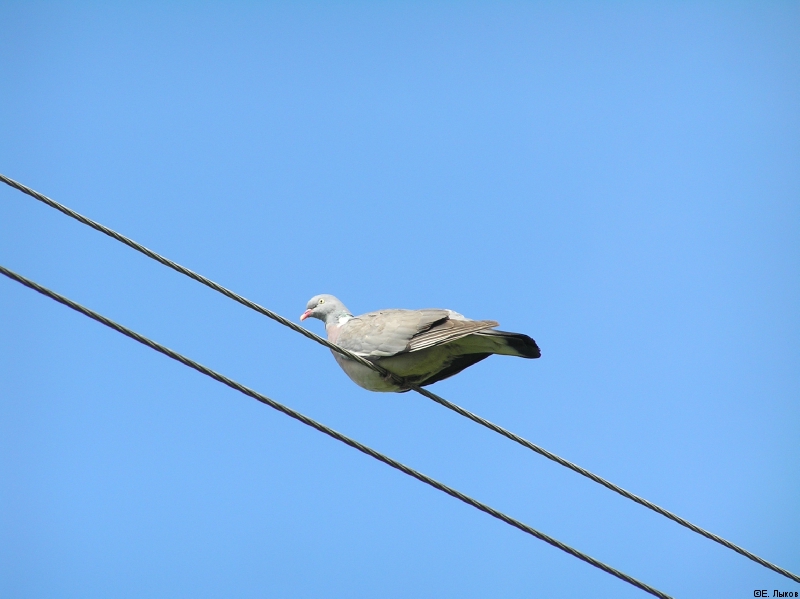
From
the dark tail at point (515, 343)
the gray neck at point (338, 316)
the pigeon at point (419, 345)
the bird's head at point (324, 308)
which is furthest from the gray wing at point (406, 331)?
the bird's head at point (324, 308)

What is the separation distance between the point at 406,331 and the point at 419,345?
0.16 m

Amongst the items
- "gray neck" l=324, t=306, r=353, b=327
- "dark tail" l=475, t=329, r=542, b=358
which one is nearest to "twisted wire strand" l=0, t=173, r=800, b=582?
"dark tail" l=475, t=329, r=542, b=358

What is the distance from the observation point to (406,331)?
5.85m

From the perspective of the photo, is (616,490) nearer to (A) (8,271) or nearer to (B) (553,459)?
(B) (553,459)

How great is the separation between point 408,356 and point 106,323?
2540 mm

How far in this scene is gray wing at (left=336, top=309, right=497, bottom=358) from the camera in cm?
565

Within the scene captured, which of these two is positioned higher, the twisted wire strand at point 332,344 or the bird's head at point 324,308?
the bird's head at point 324,308

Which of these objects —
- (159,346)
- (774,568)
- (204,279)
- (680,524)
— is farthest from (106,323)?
(774,568)

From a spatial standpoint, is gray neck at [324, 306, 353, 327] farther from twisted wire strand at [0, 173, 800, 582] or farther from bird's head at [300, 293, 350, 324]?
twisted wire strand at [0, 173, 800, 582]

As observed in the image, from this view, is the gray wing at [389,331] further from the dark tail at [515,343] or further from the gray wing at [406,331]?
the dark tail at [515,343]

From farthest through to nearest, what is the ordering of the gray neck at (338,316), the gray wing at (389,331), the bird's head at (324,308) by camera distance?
the bird's head at (324,308), the gray neck at (338,316), the gray wing at (389,331)

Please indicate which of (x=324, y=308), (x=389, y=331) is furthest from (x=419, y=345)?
(x=324, y=308)

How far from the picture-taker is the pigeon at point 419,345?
5.48 meters

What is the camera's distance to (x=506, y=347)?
549 cm
